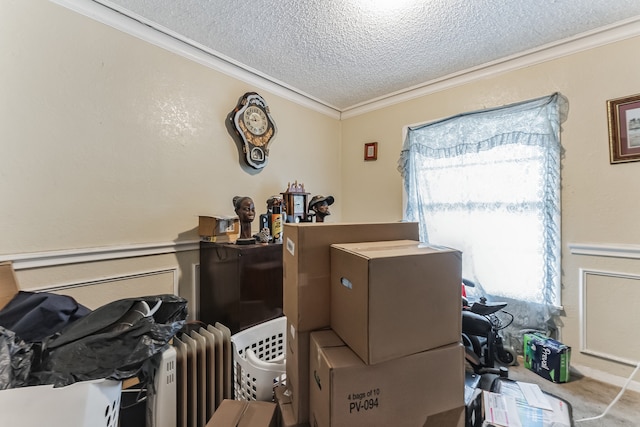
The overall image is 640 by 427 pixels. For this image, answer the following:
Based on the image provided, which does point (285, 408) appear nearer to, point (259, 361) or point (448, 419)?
point (259, 361)

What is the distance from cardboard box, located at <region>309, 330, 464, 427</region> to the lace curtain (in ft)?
5.41

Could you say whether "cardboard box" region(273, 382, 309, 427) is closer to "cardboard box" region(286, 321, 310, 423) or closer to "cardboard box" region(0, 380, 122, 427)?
"cardboard box" region(286, 321, 310, 423)

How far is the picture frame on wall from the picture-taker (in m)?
1.76

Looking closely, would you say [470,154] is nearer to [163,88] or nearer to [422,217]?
[422,217]

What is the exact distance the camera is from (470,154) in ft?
7.82

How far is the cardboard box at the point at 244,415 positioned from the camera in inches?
38.5

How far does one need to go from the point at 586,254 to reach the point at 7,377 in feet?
10.3

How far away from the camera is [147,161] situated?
183 centimetres

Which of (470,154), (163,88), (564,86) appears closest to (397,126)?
(470,154)

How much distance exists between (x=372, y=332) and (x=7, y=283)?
174 cm

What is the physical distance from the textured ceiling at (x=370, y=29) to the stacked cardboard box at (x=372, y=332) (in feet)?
4.87

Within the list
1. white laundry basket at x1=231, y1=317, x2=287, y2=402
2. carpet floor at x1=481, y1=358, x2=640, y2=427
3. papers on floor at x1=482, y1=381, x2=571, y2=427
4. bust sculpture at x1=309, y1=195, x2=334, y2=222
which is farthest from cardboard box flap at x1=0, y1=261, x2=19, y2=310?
carpet floor at x1=481, y1=358, x2=640, y2=427

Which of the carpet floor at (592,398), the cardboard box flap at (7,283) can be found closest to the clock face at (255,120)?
the cardboard box flap at (7,283)

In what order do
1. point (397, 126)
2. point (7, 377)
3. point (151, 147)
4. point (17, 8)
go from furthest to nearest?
point (397, 126)
point (151, 147)
point (17, 8)
point (7, 377)
